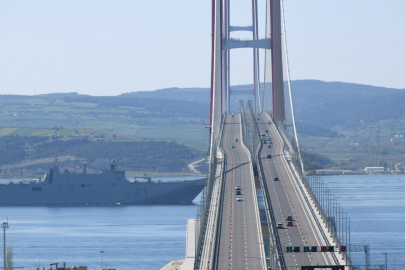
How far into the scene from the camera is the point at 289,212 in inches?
1224

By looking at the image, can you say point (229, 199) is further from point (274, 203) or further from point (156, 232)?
point (156, 232)

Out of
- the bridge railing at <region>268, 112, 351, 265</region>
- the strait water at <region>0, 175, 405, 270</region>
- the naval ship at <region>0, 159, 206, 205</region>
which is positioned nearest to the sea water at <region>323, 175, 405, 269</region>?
the strait water at <region>0, 175, 405, 270</region>

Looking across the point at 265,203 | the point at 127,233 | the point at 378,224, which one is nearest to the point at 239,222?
the point at 265,203

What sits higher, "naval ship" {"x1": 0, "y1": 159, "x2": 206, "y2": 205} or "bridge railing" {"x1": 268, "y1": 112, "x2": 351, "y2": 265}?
"bridge railing" {"x1": 268, "y1": 112, "x2": 351, "y2": 265}

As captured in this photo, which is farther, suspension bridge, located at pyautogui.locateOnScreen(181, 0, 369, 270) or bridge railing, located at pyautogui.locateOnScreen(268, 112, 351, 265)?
bridge railing, located at pyautogui.locateOnScreen(268, 112, 351, 265)

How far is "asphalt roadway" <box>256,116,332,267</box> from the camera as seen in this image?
2374 cm

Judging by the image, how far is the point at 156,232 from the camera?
50.5 metres

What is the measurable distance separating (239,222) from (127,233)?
921 inches

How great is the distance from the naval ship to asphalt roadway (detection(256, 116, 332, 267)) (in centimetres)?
3247

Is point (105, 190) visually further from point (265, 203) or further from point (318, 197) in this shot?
point (265, 203)

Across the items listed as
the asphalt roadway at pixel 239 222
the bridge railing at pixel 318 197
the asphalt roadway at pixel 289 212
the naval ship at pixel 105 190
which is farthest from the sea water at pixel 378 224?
the naval ship at pixel 105 190

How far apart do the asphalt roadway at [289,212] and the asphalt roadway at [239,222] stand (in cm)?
98

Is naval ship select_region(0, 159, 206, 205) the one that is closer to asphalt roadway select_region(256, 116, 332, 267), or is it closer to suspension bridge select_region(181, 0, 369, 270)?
suspension bridge select_region(181, 0, 369, 270)

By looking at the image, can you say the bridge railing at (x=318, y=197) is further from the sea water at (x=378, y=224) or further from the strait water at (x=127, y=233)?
the strait water at (x=127, y=233)
